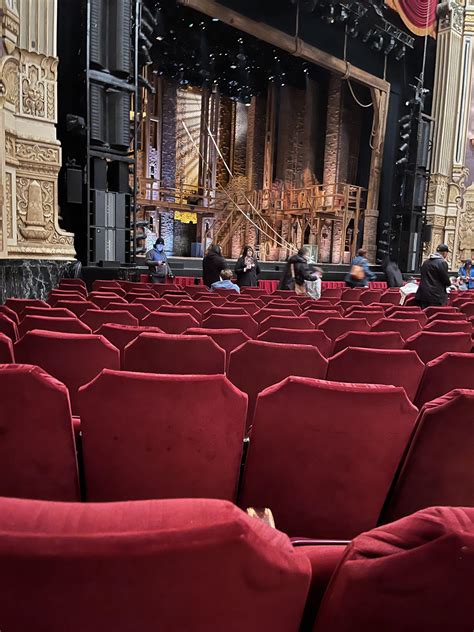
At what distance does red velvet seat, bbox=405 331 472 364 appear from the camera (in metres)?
3.02

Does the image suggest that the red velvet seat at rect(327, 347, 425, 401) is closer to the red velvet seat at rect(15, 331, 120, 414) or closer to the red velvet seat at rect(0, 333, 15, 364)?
the red velvet seat at rect(15, 331, 120, 414)

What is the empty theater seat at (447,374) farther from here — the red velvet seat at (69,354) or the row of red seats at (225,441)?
the red velvet seat at (69,354)

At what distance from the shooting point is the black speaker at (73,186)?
8.66 m

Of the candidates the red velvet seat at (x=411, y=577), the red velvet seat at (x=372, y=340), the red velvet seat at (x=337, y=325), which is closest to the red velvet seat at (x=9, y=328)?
the red velvet seat at (x=372, y=340)

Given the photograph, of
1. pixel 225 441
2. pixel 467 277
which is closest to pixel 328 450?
pixel 225 441

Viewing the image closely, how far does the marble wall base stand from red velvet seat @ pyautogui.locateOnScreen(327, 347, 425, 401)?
6.05m

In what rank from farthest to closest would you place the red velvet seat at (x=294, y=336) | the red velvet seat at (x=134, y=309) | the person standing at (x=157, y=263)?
1. the person standing at (x=157, y=263)
2. the red velvet seat at (x=134, y=309)
3. the red velvet seat at (x=294, y=336)

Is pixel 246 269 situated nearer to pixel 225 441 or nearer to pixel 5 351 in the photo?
pixel 5 351

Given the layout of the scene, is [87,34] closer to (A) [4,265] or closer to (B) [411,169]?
(A) [4,265]

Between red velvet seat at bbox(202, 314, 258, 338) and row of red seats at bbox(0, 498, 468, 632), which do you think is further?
red velvet seat at bbox(202, 314, 258, 338)

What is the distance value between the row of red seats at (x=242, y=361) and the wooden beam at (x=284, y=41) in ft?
37.0

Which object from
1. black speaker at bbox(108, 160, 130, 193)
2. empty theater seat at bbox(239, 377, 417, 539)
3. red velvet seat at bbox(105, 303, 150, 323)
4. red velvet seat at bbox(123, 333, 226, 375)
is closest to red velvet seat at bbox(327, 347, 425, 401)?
red velvet seat at bbox(123, 333, 226, 375)

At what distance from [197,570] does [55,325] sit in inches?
100.0

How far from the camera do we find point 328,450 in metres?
1.41
